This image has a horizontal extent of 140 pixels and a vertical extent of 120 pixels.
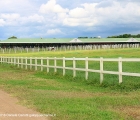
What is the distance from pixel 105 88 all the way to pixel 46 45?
298ft

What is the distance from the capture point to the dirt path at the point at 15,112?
25.4ft

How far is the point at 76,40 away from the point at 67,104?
3643 inches

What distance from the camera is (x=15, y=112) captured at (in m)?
8.39

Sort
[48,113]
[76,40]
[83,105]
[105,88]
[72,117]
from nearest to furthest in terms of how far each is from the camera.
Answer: [72,117] < [48,113] < [83,105] < [105,88] < [76,40]

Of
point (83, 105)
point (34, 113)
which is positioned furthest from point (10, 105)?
point (83, 105)

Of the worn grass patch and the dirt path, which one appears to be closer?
the dirt path

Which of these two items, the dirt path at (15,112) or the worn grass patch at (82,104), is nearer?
the dirt path at (15,112)

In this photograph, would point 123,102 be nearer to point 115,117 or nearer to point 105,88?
point 115,117

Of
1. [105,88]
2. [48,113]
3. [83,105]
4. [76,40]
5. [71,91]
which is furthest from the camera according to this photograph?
[76,40]

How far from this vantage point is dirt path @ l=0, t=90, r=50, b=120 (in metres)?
7.73

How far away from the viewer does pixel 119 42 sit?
106562 mm

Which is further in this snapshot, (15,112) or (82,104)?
(82,104)

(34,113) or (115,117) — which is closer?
(115,117)

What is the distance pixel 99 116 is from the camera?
7.78 metres
